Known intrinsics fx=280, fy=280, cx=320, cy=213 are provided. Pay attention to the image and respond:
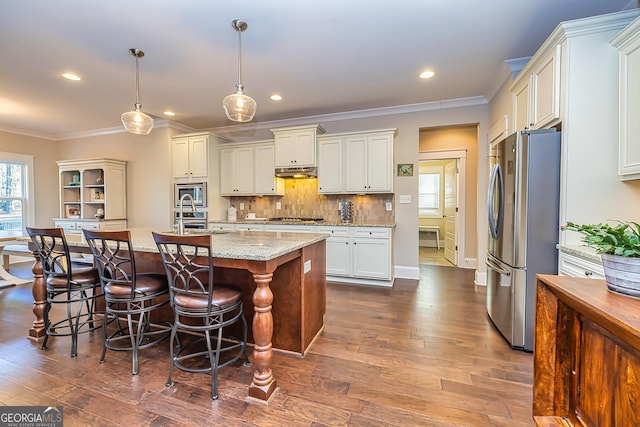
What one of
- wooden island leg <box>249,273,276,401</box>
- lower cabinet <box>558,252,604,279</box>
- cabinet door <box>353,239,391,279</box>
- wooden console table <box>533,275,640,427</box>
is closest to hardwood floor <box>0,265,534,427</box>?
wooden island leg <box>249,273,276,401</box>

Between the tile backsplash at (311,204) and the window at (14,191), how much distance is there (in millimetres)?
4190

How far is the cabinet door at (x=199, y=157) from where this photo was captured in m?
4.80

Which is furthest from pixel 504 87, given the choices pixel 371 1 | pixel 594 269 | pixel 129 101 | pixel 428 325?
pixel 129 101

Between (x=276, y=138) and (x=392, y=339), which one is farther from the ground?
(x=276, y=138)

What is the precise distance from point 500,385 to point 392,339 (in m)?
0.81

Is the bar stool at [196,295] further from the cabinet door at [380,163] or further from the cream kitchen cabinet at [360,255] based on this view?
the cabinet door at [380,163]

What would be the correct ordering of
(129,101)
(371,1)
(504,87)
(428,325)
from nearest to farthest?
1. (371,1)
2. (428,325)
3. (504,87)
4. (129,101)

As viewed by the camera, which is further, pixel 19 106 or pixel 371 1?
pixel 19 106

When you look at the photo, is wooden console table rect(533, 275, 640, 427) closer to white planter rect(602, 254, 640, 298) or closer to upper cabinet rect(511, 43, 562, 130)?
white planter rect(602, 254, 640, 298)

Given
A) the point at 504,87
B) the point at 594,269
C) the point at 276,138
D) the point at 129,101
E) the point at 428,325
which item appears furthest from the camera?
the point at 276,138

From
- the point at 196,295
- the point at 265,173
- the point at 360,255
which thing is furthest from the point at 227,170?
the point at 196,295

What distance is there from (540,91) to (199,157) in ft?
15.3

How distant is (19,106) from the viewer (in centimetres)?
418

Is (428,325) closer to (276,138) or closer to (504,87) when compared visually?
(504,87)
